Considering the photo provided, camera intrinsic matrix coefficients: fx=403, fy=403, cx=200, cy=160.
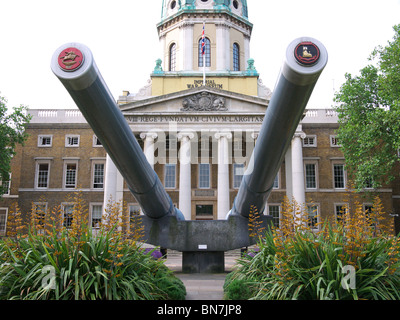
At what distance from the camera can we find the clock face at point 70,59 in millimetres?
3895

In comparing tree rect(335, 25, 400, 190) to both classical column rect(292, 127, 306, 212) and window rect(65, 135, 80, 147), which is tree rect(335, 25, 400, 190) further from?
window rect(65, 135, 80, 147)

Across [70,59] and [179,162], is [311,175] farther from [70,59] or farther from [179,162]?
[70,59]

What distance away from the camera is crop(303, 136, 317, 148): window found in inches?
1428

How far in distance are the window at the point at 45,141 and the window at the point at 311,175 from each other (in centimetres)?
2316

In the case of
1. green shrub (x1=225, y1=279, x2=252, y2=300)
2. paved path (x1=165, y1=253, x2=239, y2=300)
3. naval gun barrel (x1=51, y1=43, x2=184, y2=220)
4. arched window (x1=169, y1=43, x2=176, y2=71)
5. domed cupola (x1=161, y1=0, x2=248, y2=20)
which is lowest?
paved path (x1=165, y1=253, x2=239, y2=300)

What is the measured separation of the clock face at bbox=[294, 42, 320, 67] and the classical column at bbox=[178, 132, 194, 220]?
26.3m

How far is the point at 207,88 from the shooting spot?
105 ft

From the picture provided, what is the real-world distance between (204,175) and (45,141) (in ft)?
48.6

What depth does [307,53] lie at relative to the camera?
3.88 m

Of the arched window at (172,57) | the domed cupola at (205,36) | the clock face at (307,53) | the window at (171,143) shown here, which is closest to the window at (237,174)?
the window at (171,143)

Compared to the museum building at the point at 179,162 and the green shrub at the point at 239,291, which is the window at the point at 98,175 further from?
the green shrub at the point at 239,291

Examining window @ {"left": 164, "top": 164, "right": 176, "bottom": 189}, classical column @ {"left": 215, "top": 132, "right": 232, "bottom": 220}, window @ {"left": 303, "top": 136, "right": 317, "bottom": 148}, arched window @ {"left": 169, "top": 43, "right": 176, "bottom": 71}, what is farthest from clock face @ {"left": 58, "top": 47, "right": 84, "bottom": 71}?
arched window @ {"left": 169, "top": 43, "right": 176, "bottom": 71}
